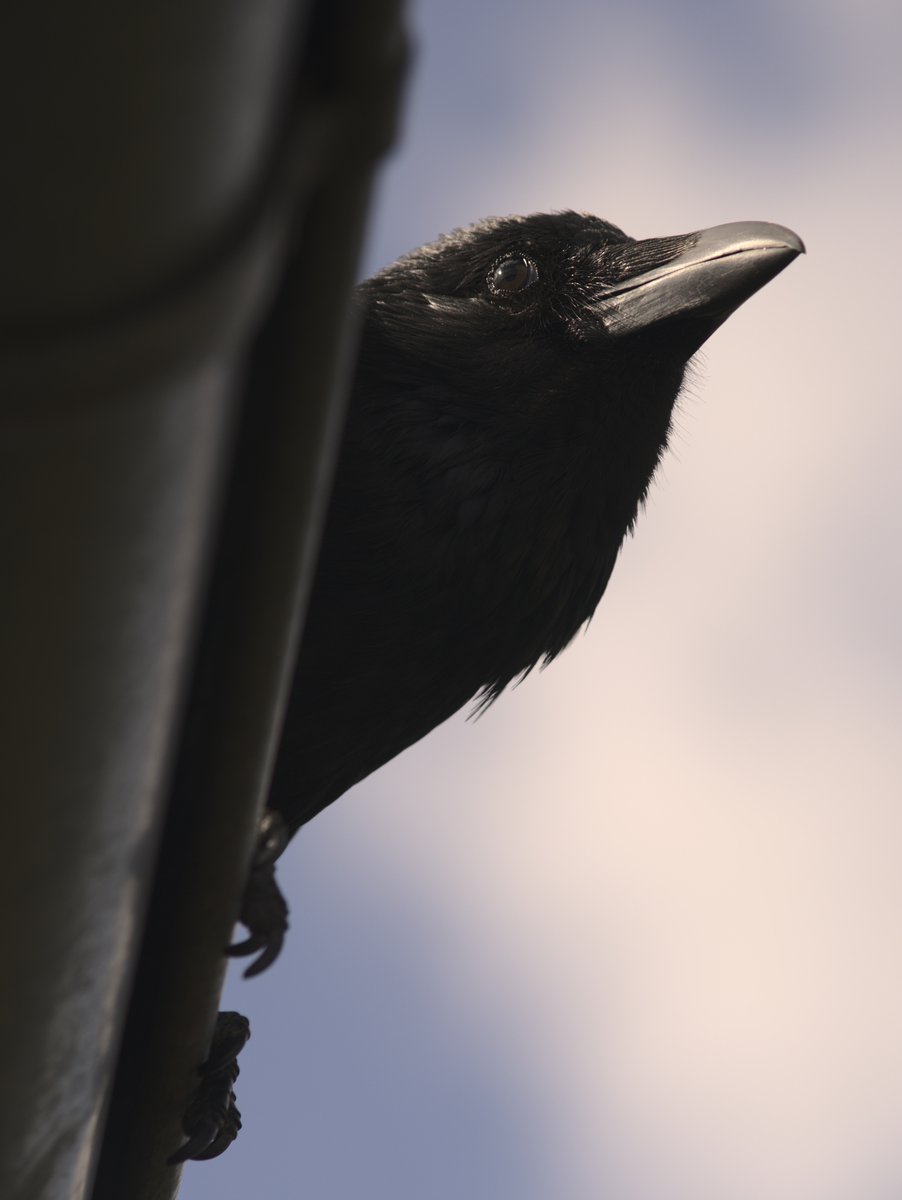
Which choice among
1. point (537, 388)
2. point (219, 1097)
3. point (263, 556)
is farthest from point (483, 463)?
point (263, 556)

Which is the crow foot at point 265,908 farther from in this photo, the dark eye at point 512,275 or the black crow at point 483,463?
the dark eye at point 512,275

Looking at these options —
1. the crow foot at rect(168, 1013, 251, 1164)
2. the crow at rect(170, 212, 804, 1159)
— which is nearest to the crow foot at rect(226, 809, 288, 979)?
the crow foot at rect(168, 1013, 251, 1164)

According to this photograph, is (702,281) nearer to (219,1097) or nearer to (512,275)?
(512,275)

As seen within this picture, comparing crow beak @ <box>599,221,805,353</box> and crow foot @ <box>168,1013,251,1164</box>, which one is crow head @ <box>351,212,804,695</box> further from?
crow foot @ <box>168,1013,251,1164</box>

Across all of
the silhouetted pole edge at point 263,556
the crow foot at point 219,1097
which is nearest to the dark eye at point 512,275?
the crow foot at point 219,1097

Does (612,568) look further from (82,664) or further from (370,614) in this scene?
(82,664)
